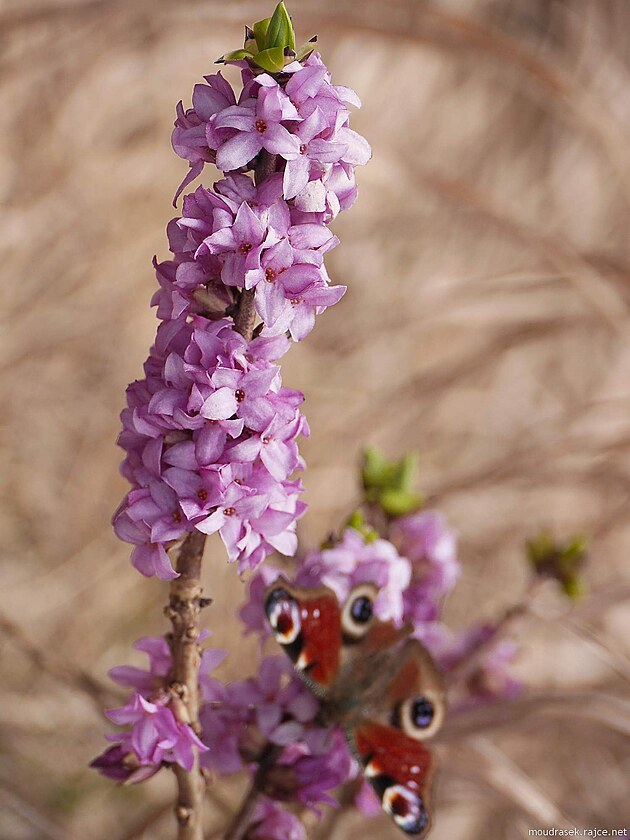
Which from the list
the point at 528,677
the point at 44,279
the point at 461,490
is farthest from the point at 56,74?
the point at 528,677

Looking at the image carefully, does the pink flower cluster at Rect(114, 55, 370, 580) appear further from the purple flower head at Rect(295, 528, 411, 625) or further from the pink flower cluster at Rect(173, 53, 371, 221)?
the purple flower head at Rect(295, 528, 411, 625)

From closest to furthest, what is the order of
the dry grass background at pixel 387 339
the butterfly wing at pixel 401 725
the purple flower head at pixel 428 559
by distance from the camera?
the butterfly wing at pixel 401 725 → the purple flower head at pixel 428 559 → the dry grass background at pixel 387 339

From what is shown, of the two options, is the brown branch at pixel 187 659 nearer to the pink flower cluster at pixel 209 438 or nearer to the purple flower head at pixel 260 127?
the pink flower cluster at pixel 209 438

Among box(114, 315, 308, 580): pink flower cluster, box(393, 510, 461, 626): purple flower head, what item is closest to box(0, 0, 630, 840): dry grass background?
box(393, 510, 461, 626): purple flower head

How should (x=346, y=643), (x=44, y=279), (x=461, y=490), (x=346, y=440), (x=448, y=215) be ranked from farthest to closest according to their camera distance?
1. (x=448, y=215)
2. (x=44, y=279)
3. (x=346, y=440)
4. (x=461, y=490)
5. (x=346, y=643)

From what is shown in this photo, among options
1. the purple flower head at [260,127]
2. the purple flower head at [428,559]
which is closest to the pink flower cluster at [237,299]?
the purple flower head at [260,127]

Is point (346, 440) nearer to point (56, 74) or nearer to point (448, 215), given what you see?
point (56, 74)
